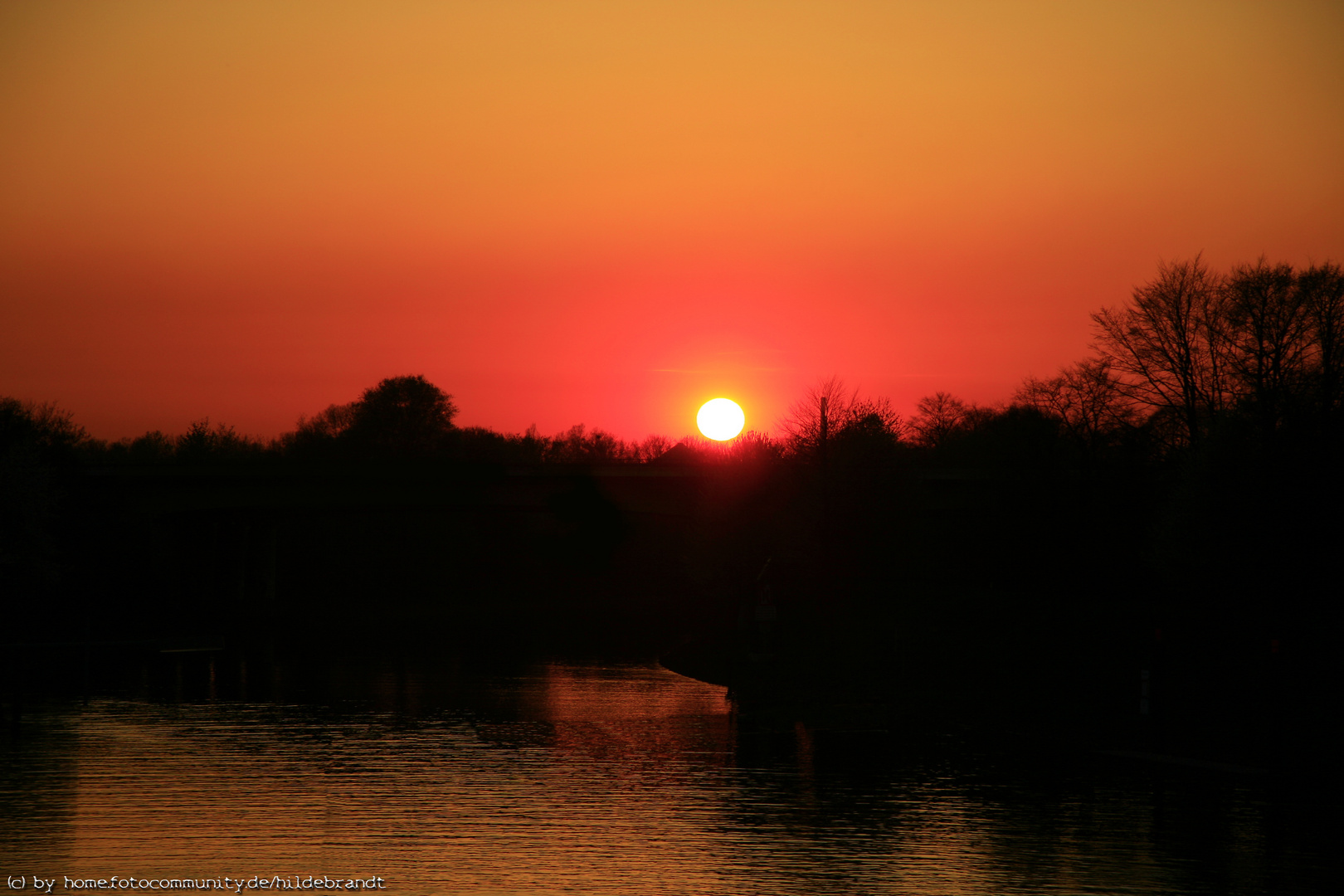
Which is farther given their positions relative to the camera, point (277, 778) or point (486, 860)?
point (277, 778)

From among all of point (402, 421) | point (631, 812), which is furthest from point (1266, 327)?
point (402, 421)

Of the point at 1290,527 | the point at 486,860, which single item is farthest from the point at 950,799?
the point at 1290,527

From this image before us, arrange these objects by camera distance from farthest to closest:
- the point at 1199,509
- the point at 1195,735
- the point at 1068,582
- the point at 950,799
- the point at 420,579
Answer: the point at 420,579 → the point at 1068,582 → the point at 1199,509 → the point at 1195,735 → the point at 950,799

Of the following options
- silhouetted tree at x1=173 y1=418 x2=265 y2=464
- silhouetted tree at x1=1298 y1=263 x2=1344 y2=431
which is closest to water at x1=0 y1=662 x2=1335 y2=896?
silhouetted tree at x1=1298 y1=263 x2=1344 y2=431

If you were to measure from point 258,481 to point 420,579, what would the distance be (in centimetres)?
2627

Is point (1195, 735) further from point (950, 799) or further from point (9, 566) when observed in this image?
point (9, 566)

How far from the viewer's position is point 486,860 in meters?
11.6

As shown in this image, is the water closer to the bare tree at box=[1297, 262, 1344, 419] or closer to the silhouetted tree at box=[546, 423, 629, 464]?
the bare tree at box=[1297, 262, 1344, 419]

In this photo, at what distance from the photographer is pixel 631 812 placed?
45.8 feet

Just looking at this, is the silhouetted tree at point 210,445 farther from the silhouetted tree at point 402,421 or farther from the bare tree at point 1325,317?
the bare tree at point 1325,317

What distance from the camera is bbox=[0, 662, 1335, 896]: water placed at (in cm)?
1110

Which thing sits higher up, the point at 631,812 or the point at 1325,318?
the point at 1325,318

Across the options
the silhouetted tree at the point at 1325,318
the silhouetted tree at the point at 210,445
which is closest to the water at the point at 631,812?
the silhouetted tree at the point at 1325,318

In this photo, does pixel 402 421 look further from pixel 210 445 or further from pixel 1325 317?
pixel 1325 317
